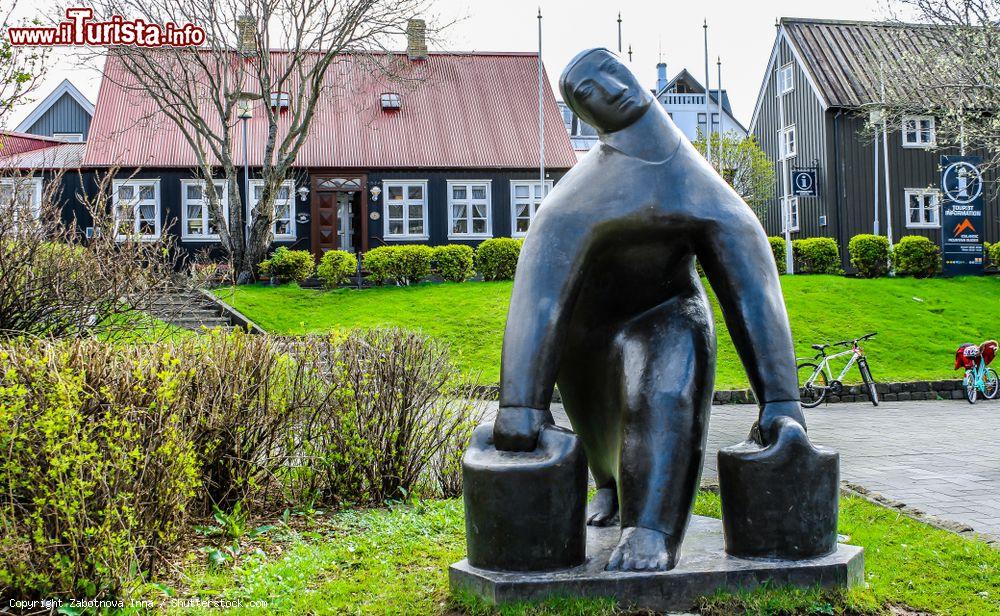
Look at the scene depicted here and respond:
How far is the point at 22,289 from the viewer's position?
277 inches

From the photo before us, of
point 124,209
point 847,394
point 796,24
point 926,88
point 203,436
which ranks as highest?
point 796,24

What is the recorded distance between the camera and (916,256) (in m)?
22.9

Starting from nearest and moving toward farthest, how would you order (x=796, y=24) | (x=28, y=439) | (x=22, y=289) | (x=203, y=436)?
(x=28, y=439) → (x=203, y=436) → (x=22, y=289) → (x=796, y=24)

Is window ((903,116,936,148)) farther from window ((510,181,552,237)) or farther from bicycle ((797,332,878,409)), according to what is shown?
bicycle ((797,332,878,409))

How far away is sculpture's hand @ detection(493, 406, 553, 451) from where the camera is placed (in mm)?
3189

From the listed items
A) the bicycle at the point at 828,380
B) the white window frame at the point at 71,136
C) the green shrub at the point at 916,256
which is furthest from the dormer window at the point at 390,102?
the bicycle at the point at 828,380

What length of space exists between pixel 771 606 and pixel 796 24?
3250 cm

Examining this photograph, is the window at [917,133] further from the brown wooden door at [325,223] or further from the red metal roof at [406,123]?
the brown wooden door at [325,223]

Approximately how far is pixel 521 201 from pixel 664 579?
25.6m

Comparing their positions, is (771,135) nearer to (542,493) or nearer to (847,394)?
(847,394)

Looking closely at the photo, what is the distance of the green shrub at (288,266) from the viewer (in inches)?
883

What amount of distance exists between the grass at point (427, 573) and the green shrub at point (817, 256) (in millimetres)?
18802

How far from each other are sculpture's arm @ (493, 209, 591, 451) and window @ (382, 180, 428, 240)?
25.1 m

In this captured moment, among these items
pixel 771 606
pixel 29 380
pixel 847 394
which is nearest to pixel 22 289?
pixel 29 380
